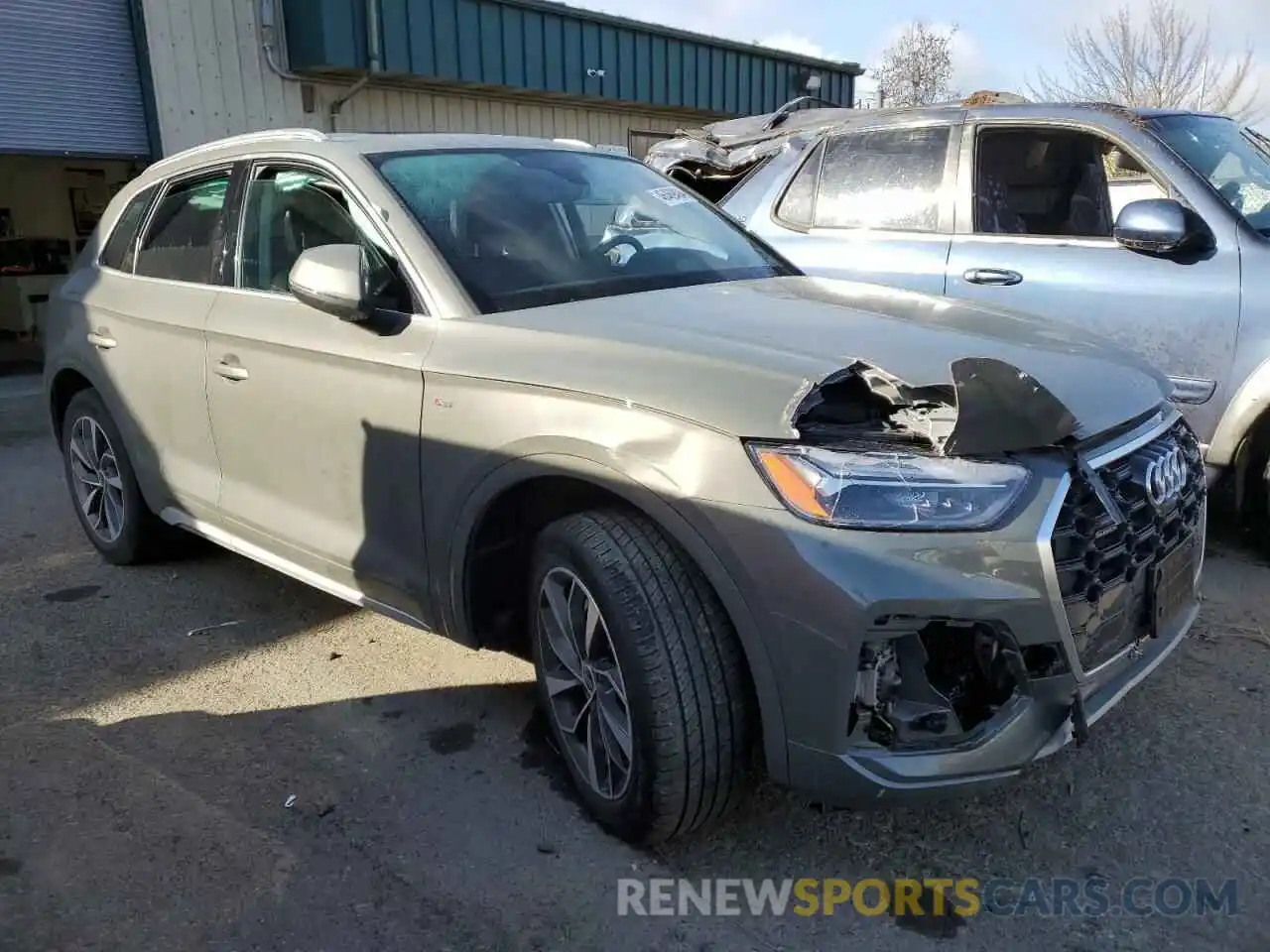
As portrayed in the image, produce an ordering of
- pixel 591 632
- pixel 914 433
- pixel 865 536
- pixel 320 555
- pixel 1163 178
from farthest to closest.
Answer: pixel 1163 178 → pixel 320 555 → pixel 591 632 → pixel 914 433 → pixel 865 536

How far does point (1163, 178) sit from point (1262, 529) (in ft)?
5.03

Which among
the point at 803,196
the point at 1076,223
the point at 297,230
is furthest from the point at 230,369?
the point at 1076,223

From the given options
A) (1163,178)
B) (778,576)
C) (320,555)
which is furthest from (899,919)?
(1163,178)

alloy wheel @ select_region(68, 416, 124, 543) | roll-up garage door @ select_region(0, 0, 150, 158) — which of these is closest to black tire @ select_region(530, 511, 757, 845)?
alloy wheel @ select_region(68, 416, 124, 543)

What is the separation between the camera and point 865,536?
2.01 m

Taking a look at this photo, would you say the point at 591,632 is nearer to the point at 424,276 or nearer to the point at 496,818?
the point at 496,818

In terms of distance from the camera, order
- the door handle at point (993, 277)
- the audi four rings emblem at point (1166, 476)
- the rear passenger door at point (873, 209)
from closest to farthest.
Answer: the audi four rings emblem at point (1166, 476), the door handle at point (993, 277), the rear passenger door at point (873, 209)

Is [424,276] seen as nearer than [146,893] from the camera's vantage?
No

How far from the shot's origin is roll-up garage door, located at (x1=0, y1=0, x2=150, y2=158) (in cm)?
872

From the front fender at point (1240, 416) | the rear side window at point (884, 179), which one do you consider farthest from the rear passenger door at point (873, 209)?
the front fender at point (1240, 416)

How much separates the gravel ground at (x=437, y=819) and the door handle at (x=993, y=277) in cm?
168

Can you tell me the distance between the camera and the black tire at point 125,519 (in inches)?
169

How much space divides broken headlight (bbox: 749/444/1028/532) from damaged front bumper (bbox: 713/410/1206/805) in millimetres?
34

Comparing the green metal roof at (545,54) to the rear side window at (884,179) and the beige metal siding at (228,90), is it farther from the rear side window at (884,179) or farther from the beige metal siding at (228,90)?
the rear side window at (884,179)
